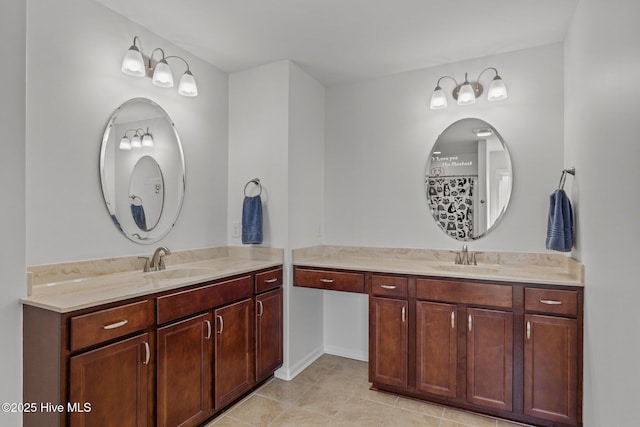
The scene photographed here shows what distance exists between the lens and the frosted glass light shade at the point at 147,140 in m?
2.45

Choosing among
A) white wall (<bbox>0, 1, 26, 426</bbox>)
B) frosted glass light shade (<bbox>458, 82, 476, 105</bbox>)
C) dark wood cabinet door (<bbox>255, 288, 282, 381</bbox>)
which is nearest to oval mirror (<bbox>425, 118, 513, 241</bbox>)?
frosted glass light shade (<bbox>458, 82, 476, 105</bbox>)

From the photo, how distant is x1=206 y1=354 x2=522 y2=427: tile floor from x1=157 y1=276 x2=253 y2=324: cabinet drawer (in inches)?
29.7

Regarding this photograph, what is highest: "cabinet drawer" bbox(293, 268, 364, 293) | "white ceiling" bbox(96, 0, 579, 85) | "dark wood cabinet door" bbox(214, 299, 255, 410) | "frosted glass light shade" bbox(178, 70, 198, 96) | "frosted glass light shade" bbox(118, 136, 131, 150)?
"white ceiling" bbox(96, 0, 579, 85)

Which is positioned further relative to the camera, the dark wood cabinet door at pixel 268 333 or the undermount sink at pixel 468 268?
the dark wood cabinet door at pixel 268 333

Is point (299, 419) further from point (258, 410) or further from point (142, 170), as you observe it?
point (142, 170)

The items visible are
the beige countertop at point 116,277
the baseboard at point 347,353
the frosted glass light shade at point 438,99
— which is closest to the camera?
the beige countertop at point 116,277

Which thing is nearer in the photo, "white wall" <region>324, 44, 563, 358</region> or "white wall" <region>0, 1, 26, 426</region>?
"white wall" <region>0, 1, 26, 426</region>

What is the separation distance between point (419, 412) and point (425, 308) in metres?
0.69

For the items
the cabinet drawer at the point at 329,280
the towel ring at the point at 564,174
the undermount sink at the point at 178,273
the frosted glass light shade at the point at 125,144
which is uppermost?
the frosted glass light shade at the point at 125,144

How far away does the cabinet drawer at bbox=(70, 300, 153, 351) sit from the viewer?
152 cm

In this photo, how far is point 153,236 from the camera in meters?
2.50

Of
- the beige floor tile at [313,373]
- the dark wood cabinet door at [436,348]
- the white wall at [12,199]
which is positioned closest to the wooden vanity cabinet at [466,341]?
the dark wood cabinet door at [436,348]

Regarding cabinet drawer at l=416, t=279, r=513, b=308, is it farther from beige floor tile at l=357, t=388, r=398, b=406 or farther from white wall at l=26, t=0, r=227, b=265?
white wall at l=26, t=0, r=227, b=265

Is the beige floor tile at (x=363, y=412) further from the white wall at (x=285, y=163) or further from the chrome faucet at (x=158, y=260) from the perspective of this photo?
the chrome faucet at (x=158, y=260)
